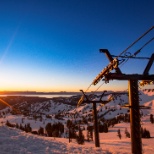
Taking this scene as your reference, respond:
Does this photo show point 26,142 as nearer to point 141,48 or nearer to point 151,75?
point 151,75

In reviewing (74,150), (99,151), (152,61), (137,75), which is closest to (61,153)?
(74,150)

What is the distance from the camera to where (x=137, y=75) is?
12.8 m

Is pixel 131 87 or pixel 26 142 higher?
pixel 131 87

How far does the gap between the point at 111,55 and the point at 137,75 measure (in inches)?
70.3

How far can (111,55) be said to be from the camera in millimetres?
12922

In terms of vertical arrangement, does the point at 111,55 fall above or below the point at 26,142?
above

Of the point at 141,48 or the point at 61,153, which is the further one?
the point at 61,153

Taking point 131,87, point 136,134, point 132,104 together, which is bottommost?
point 136,134

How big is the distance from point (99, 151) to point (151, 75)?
20.4ft

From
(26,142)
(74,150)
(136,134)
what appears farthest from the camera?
(26,142)

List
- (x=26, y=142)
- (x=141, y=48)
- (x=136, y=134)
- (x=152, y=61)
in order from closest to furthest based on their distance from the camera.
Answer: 1. (x=141, y=48)
2. (x=152, y=61)
3. (x=136, y=134)
4. (x=26, y=142)

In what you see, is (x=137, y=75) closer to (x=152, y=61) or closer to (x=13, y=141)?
(x=152, y=61)

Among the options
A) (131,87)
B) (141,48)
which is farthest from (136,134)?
(141,48)

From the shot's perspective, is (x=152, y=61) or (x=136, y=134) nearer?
(x=152, y=61)
